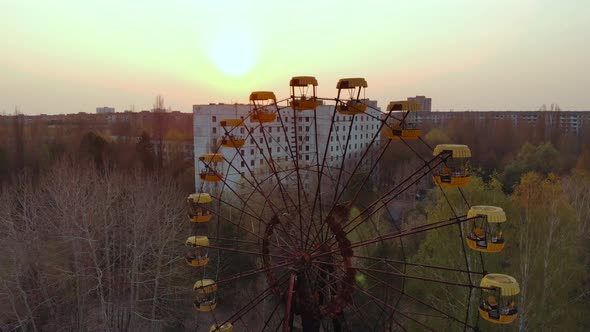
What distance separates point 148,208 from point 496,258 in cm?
1349

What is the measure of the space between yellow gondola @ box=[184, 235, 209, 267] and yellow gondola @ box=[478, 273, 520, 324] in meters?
7.17

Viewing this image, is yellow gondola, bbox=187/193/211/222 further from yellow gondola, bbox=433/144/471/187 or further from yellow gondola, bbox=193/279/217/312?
yellow gondola, bbox=433/144/471/187

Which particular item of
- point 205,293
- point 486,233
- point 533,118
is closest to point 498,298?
point 486,233

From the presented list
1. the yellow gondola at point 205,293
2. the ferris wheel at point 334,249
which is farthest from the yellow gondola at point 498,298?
the yellow gondola at point 205,293

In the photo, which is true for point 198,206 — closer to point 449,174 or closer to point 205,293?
point 205,293

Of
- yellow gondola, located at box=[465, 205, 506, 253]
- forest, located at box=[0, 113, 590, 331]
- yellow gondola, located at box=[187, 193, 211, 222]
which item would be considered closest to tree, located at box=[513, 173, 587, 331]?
forest, located at box=[0, 113, 590, 331]

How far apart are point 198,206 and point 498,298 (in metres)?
8.35

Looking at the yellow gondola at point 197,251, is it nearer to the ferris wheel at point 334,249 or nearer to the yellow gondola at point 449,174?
the ferris wheel at point 334,249

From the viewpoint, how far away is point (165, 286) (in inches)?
736

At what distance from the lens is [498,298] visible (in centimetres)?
835

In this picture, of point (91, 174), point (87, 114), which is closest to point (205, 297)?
point (91, 174)

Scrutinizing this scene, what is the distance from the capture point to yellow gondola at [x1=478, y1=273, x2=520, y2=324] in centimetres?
809

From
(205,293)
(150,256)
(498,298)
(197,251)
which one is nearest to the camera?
(498,298)

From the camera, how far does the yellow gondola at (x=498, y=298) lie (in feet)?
26.5
